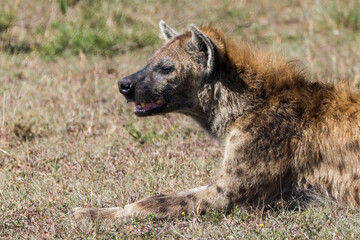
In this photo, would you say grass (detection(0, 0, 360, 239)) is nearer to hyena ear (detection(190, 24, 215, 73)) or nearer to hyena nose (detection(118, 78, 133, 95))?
hyena nose (detection(118, 78, 133, 95))

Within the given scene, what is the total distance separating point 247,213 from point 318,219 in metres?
0.44

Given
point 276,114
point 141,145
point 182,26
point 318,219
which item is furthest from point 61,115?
point 182,26

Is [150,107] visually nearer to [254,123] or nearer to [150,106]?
[150,106]

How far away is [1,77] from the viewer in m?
6.82

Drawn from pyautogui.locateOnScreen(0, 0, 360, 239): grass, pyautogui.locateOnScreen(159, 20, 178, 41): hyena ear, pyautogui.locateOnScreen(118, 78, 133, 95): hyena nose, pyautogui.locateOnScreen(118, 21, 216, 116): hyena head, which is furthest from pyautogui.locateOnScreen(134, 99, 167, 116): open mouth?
pyautogui.locateOnScreen(159, 20, 178, 41): hyena ear

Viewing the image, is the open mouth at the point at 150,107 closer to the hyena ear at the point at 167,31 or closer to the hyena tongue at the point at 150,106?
the hyena tongue at the point at 150,106

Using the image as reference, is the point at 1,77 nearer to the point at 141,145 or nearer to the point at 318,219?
the point at 141,145

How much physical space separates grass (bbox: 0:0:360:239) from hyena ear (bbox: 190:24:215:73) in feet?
3.03

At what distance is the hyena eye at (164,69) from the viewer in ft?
13.1

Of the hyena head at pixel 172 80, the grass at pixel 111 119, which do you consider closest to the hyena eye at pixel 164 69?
the hyena head at pixel 172 80

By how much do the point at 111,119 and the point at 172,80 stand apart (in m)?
1.83

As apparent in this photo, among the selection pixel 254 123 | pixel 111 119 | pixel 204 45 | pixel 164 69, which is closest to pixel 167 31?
pixel 164 69

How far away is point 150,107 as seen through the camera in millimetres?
4016

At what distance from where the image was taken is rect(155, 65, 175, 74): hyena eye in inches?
157
